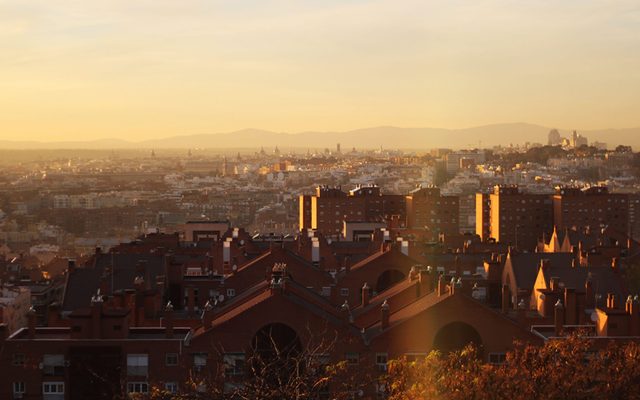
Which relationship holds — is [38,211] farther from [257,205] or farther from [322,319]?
[322,319]

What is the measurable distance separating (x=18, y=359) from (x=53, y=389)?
3.13 ft

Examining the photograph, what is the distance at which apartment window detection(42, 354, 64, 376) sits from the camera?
27.6 m

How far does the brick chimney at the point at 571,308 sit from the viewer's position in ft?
101

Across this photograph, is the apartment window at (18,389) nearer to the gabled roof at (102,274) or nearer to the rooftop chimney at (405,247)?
the gabled roof at (102,274)

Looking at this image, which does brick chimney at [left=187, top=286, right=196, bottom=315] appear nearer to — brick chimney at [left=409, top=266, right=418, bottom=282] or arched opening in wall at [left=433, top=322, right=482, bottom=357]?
brick chimney at [left=409, top=266, right=418, bottom=282]

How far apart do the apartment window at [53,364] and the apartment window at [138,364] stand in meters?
1.41

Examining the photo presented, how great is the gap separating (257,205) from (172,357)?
161 meters

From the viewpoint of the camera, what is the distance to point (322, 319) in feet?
91.1

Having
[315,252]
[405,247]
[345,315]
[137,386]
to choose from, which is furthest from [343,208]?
[137,386]

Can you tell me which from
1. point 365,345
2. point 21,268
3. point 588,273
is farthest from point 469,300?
point 21,268

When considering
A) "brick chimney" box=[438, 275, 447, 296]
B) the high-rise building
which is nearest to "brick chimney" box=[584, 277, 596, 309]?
"brick chimney" box=[438, 275, 447, 296]

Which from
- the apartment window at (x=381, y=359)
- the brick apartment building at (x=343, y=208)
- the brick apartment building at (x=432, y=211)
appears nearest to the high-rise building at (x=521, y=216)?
the brick apartment building at (x=432, y=211)

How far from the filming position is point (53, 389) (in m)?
27.6

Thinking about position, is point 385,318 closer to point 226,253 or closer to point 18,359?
point 18,359
